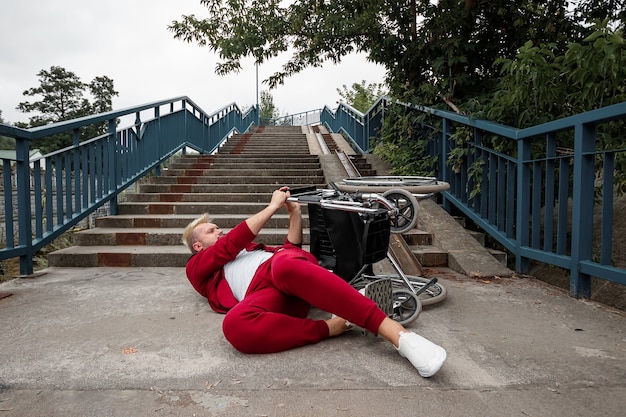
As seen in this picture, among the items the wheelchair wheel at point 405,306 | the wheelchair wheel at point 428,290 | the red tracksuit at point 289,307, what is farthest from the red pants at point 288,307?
the wheelchair wheel at point 428,290

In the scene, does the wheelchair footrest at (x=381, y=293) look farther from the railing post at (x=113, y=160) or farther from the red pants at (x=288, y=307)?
the railing post at (x=113, y=160)

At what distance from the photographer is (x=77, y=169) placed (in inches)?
180

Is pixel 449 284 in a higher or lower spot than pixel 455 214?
lower

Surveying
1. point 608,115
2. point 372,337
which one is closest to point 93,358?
point 372,337

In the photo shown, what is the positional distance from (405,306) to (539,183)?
5.95 feet

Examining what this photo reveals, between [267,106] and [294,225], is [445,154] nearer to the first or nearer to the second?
[294,225]

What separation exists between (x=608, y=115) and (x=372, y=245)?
1755 mm

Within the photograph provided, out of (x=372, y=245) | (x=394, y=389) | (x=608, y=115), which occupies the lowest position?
(x=394, y=389)

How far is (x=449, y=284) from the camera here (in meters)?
3.57

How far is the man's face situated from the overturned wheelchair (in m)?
0.57

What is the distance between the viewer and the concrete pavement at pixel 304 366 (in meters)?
1.66

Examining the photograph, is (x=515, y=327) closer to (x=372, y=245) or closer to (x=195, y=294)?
(x=372, y=245)

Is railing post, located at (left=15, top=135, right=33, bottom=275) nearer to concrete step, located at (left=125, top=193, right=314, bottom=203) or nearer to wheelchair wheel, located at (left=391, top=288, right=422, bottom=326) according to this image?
concrete step, located at (left=125, top=193, right=314, bottom=203)

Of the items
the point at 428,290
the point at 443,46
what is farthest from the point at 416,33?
the point at 428,290
